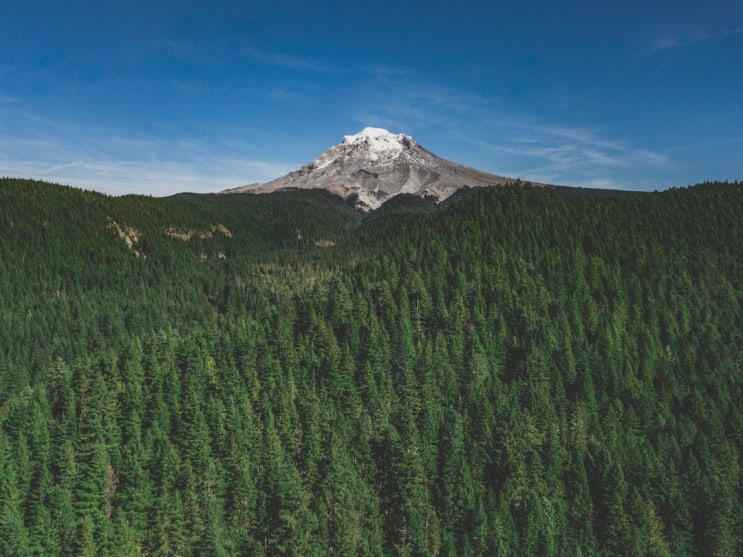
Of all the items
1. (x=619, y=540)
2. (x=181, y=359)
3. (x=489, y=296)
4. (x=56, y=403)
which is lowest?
(x=619, y=540)

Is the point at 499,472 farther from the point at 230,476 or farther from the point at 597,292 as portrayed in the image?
the point at 597,292

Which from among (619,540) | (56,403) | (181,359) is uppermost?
(181,359)

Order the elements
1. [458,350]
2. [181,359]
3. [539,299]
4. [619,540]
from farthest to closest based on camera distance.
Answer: [539,299] → [458,350] → [181,359] → [619,540]

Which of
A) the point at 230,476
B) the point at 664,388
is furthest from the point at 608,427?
the point at 230,476

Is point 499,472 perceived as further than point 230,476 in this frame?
Yes

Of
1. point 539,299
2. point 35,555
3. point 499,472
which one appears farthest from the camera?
point 539,299

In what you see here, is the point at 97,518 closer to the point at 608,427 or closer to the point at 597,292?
the point at 608,427

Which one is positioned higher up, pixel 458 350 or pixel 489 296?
pixel 489 296

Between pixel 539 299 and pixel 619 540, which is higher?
pixel 539 299

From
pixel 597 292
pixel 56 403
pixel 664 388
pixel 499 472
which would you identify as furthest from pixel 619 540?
pixel 56 403
